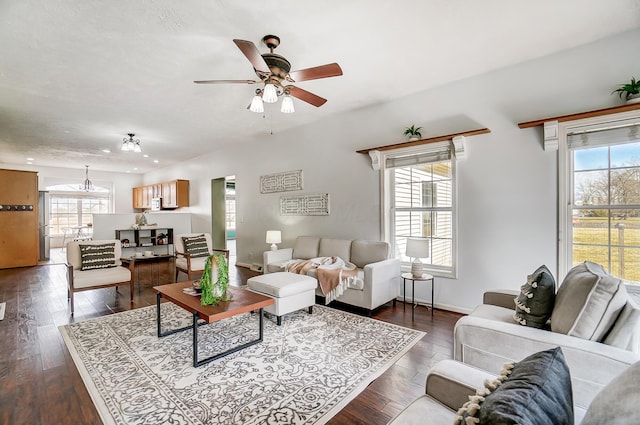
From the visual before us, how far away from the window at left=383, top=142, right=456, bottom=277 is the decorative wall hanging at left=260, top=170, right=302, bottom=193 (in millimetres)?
1858

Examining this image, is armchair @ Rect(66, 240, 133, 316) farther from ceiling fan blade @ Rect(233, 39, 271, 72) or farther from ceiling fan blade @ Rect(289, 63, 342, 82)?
ceiling fan blade @ Rect(289, 63, 342, 82)

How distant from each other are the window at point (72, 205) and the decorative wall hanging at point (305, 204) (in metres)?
8.66

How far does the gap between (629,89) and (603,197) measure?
0.96 meters

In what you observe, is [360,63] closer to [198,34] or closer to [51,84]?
[198,34]

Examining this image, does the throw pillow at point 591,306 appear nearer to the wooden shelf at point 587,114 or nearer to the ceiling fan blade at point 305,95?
the wooden shelf at point 587,114

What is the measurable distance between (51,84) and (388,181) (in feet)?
14.4

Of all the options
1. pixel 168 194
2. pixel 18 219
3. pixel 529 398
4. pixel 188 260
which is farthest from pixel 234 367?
pixel 18 219

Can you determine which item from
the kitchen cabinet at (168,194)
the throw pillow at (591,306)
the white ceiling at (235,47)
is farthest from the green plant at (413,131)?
the kitchen cabinet at (168,194)

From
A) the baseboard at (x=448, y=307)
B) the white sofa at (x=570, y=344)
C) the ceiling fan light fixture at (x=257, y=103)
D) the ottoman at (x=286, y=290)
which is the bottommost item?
the baseboard at (x=448, y=307)

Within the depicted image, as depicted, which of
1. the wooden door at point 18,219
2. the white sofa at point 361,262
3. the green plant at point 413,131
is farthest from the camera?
the wooden door at point 18,219

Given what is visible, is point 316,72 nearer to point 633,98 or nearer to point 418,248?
point 418,248

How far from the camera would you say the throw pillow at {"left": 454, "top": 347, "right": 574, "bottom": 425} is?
0.66 m

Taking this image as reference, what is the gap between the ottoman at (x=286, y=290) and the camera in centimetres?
319

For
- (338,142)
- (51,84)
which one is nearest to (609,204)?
(338,142)
